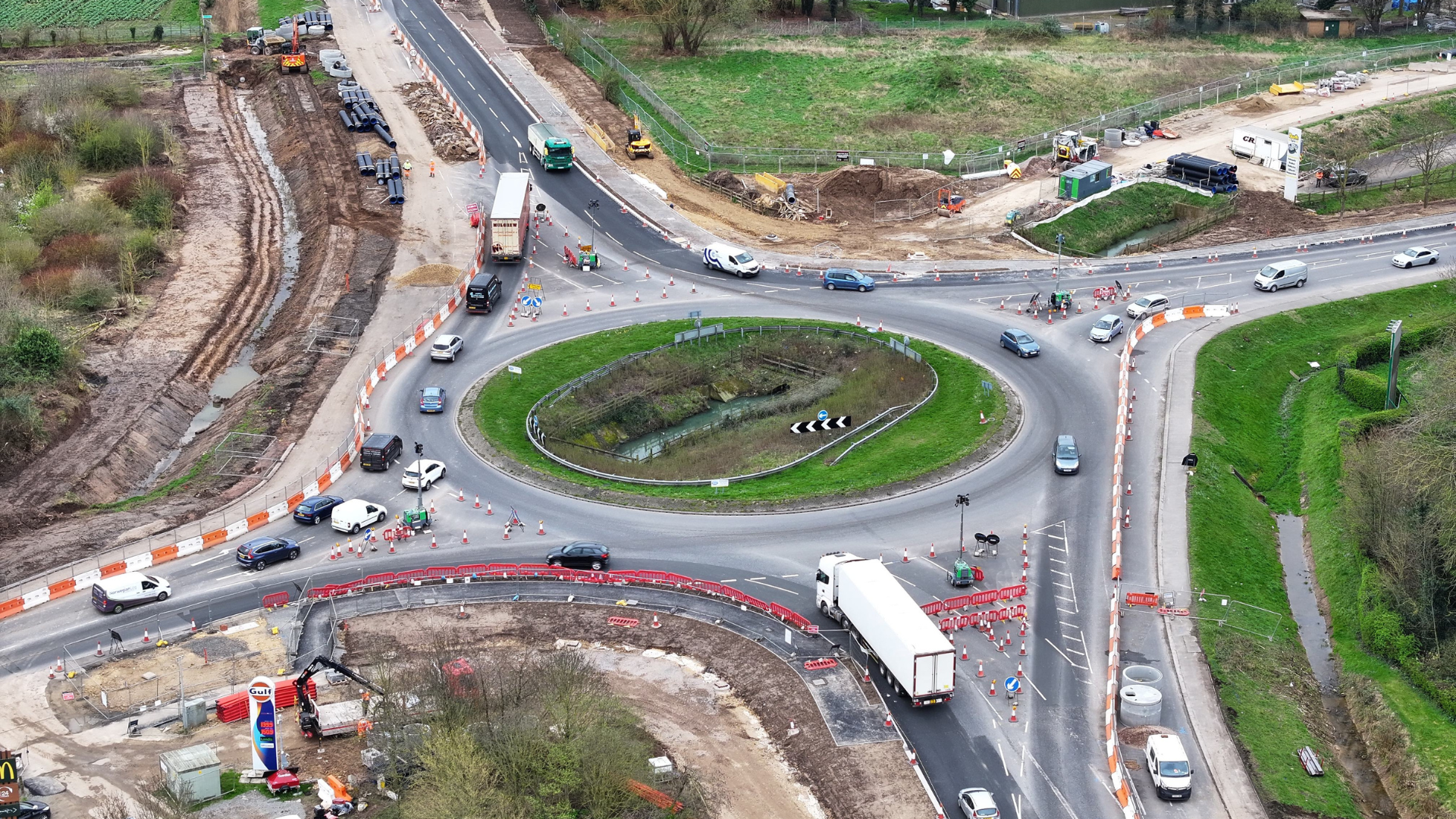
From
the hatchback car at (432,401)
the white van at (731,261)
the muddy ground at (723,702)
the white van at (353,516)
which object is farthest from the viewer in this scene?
the white van at (731,261)

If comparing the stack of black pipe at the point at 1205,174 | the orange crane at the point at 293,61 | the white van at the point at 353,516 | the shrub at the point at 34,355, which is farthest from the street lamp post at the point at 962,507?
the orange crane at the point at 293,61

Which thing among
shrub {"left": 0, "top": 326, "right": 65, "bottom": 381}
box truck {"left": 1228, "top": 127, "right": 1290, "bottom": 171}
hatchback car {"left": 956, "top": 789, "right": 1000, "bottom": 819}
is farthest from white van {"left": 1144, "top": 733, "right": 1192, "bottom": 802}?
box truck {"left": 1228, "top": 127, "right": 1290, "bottom": 171}

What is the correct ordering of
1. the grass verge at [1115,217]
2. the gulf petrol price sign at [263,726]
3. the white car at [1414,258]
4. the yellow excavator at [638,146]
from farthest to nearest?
the yellow excavator at [638,146] < the grass verge at [1115,217] < the white car at [1414,258] < the gulf petrol price sign at [263,726]

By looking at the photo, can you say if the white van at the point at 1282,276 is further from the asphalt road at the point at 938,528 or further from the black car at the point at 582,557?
the black car at the point at 582,557

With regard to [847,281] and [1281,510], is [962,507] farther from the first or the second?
[847,281]

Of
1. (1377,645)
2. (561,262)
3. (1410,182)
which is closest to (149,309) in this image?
(561,262)

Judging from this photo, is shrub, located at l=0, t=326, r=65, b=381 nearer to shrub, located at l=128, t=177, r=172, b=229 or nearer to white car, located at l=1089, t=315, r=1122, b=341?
shrub, located at l=128, t=177, r=172, b=229
